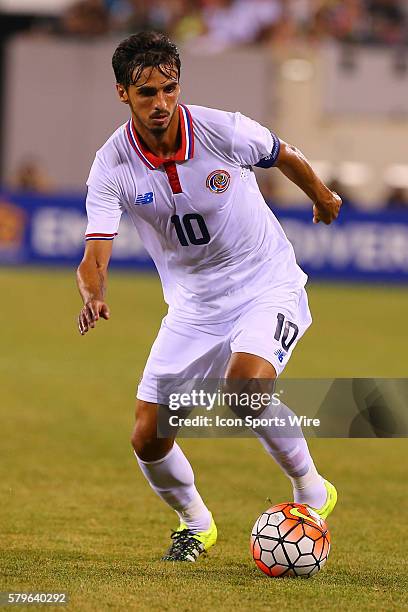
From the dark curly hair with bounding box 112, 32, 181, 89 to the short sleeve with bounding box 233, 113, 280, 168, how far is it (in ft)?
1.51

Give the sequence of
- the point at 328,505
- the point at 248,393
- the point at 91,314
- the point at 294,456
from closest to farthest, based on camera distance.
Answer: the point at 91,314 → the point at 248,393 → the point at 294,456 → the point at 328,505

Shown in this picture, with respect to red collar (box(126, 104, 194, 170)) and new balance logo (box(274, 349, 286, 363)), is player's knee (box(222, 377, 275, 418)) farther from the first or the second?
red collar (box(126, 104, 194, 170))

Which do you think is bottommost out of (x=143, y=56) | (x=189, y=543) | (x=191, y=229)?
(x=189, y=543)

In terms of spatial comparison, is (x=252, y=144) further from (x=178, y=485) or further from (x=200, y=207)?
(x=178, y=485)

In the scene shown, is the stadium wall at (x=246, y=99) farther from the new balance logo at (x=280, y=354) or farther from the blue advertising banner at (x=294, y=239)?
the new balance logo at (x=280, y=354)

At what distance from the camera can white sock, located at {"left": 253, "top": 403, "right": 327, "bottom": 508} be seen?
5.98 m

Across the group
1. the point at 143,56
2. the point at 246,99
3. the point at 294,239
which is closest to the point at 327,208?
the point at 143,56

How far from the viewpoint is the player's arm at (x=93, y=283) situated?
5.30 metres

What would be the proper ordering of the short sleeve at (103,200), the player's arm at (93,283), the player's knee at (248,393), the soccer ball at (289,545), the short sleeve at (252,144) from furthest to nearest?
the short sleeve at (252,144), the short sleeve at (103,200), the player's knee at (248,393), the soccer ball at (289,545), the player's arm at (93,283)

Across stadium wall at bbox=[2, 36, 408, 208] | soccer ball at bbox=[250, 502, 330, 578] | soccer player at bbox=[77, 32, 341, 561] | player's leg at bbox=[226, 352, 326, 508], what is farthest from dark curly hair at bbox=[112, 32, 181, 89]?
stadium wall at bbox=[2, 36, 408, 208]

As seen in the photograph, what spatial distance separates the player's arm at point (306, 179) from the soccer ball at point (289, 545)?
1.49 meters

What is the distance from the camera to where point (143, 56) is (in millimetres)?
5555

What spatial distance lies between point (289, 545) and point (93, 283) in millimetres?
1445

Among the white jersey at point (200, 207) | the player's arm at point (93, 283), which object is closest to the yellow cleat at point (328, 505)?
the white jersey at point (200, 207)
